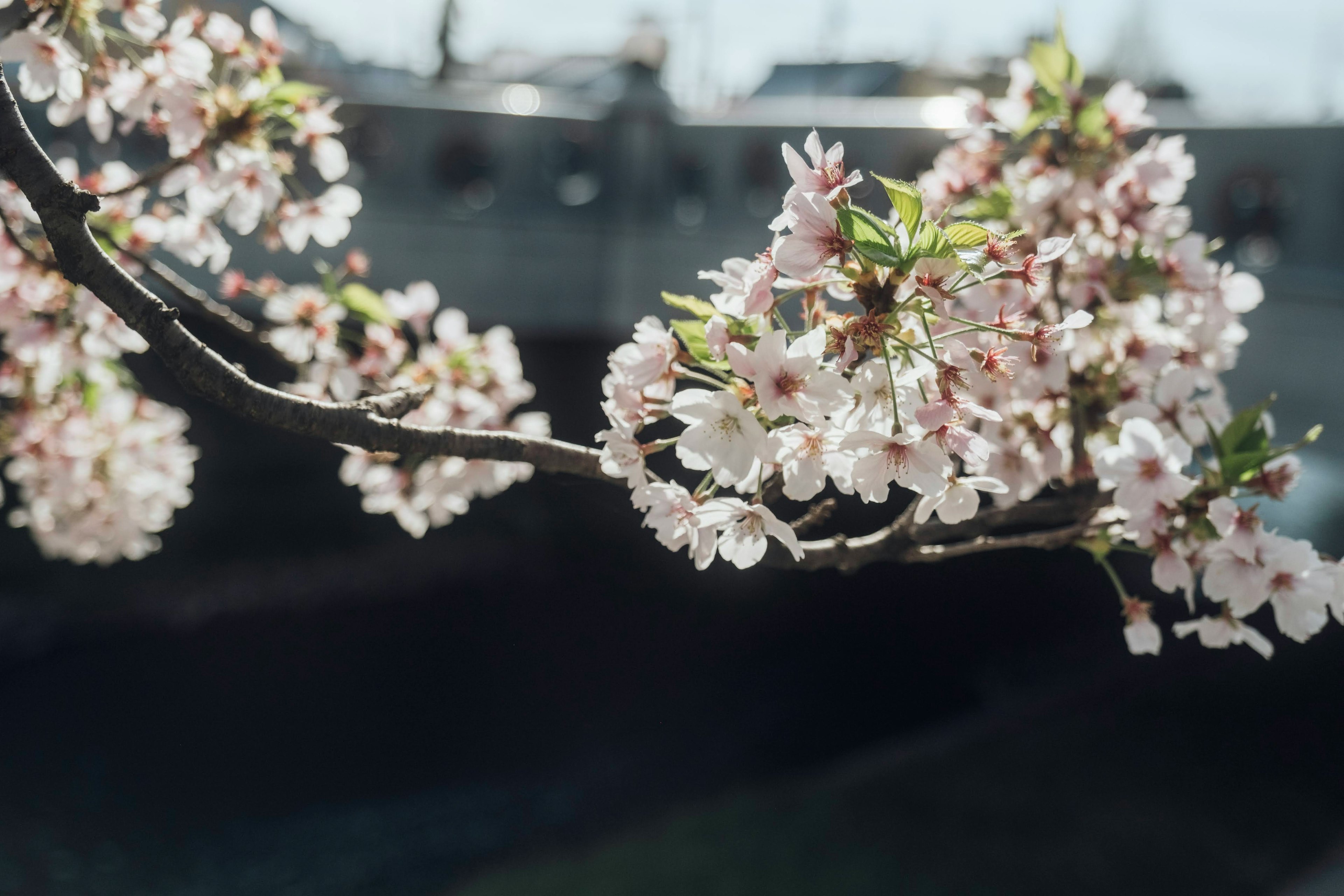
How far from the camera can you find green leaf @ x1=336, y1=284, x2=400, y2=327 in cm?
192

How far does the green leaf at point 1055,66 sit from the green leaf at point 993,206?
0.20 meters

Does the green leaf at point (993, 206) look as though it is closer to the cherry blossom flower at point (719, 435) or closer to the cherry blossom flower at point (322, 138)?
the cherry blossom flower at point (719, 435)

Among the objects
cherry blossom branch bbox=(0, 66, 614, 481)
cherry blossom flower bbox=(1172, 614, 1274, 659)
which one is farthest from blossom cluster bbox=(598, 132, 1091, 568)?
cherry blossom flower bbox=(1172, 614, 1274, 659)

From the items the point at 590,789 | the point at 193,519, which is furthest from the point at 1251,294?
the point at 193,519

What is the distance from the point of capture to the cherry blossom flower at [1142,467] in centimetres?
127

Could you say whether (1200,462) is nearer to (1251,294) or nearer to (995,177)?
(1251,294)

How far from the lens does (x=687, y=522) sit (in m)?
1.06

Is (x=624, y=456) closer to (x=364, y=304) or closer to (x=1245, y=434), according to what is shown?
(x=1245, y=434)

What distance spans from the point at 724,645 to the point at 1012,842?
2486mm

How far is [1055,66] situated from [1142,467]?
0.83m

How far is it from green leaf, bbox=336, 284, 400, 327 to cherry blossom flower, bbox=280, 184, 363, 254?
0.10 m

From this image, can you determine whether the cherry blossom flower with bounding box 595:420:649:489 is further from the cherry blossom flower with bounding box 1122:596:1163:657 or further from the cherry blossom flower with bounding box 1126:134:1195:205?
the cherry blossom flower with bounding box 1126:134:1195:205

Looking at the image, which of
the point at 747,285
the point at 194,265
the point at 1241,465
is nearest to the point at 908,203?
the point at 747,285

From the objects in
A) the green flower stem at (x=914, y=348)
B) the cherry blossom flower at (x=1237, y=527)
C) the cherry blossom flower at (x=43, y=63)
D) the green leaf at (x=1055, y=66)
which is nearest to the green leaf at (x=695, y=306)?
the green flower stem at (x=914, y=348)
